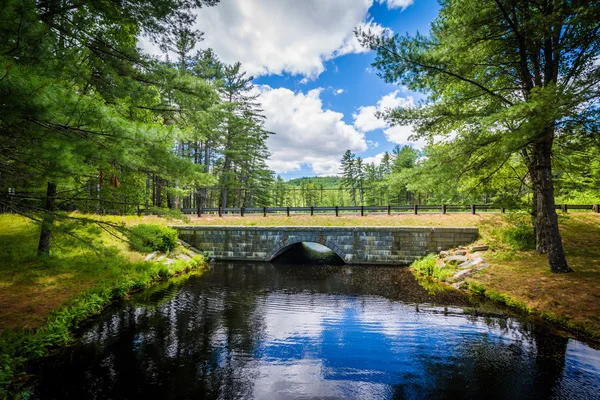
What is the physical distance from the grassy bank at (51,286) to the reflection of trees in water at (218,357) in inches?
20.8

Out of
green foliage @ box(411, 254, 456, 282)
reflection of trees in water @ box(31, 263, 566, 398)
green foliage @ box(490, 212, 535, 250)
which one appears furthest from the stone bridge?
reflection of trees in water @ box(31, 263, 566, 398)

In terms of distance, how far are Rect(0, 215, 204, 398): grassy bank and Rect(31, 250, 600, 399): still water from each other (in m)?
0.47

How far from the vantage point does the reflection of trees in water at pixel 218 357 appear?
4570 millimetres

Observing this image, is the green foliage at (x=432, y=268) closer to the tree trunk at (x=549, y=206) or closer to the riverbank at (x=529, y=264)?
the riverbank at (x=529, y=264)

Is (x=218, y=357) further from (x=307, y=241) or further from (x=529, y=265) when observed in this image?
(x=529, y=265)

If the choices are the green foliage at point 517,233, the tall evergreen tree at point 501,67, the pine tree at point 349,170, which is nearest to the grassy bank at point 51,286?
the tall evergreen tree at point 501,67

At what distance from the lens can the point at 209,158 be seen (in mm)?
26344

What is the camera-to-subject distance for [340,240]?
588 inches

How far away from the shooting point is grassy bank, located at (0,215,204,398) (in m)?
5.30

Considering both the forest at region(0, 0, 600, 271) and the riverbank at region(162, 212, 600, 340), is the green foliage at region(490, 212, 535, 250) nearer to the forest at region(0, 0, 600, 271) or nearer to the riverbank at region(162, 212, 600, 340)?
the riverbank at region(162, 212, 600, 340)

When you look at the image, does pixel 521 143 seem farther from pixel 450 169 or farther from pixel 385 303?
pixel 385 303

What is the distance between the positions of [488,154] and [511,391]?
19.8 ft

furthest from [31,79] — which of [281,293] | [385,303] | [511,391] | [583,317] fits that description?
[583,317]

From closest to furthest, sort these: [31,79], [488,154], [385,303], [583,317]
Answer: [31,79] → [583,317] → [488,154] → [385,303]
